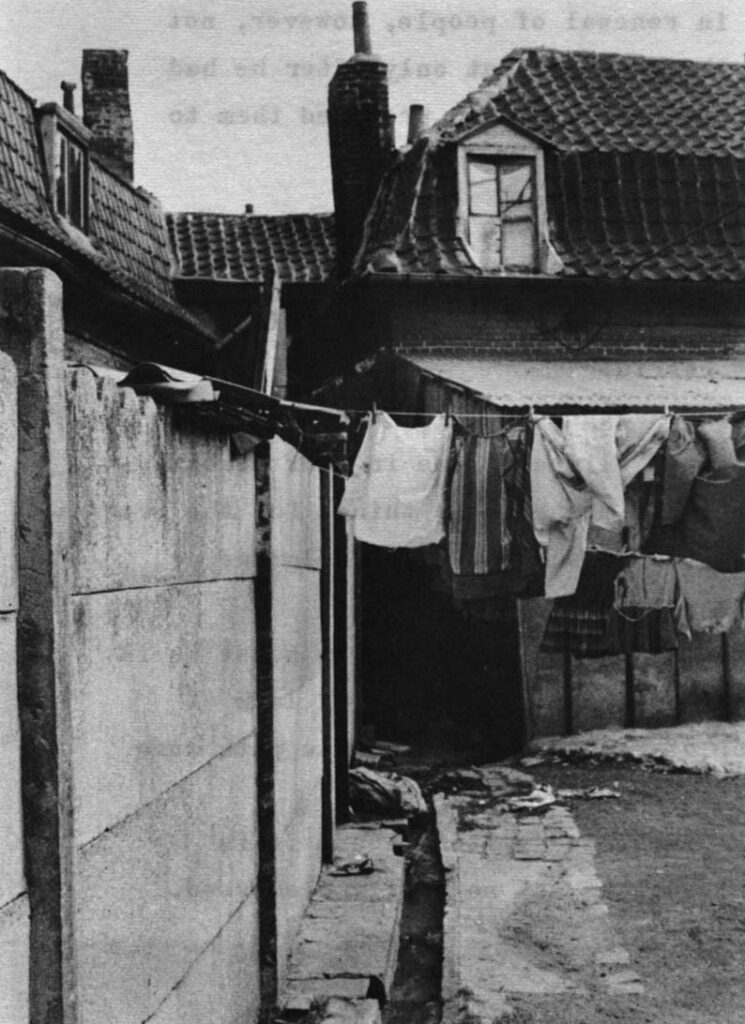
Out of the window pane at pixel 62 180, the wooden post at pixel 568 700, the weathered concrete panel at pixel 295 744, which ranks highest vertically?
the window pane at pixel 62 180

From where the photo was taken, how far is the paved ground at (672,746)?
36.4 ft

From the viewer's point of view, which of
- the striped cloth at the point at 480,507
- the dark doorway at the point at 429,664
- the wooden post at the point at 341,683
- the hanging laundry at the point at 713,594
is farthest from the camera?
the dark doorway at the point at 429,664

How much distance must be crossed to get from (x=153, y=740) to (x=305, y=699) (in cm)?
320

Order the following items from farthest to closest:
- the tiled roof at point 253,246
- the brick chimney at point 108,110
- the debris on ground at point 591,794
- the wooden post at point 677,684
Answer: the brick chimney at point 108,110, the tiled roof at point 253,246, the wooden post at point 677,684, the debris on ground at point 591,794

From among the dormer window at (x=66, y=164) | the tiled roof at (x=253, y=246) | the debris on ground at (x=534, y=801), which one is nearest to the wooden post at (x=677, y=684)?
the debris on ground at (x=534, y=801)

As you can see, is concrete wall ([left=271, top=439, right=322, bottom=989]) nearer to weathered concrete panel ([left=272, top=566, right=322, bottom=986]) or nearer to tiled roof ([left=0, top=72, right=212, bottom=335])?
weathered concrete panel ([left=272, top=566, right=322, bottom=986])

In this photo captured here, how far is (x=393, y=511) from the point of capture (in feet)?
30.7

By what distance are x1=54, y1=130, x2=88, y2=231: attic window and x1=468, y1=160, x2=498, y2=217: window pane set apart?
501cm

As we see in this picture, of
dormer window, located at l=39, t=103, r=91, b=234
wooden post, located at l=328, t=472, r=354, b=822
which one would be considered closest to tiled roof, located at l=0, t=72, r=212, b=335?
dormer window, located at l=39, t=103, r=91, b=234

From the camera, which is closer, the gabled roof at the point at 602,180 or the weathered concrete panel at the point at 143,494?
the weathered concrete panel at the point at 143,494

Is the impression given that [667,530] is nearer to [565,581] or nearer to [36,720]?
[565,581]

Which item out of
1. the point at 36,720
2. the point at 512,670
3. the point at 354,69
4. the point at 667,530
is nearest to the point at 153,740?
the point at 36,720

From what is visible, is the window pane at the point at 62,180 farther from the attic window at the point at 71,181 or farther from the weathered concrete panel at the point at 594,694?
the weathered concrete panel at the point at 594,694

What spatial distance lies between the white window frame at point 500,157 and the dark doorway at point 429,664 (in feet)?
14.3
